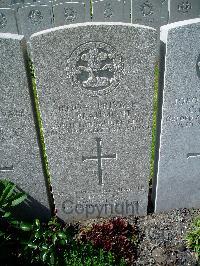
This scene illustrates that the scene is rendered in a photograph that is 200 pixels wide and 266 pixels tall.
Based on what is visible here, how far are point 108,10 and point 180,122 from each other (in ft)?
14.2

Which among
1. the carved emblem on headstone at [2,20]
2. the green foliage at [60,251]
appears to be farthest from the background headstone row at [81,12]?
the green foliage at [60,251]

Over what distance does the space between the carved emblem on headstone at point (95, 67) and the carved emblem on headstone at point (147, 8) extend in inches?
166

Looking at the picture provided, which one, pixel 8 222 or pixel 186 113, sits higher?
pixel 186 113

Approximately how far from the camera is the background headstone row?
24.3 feet

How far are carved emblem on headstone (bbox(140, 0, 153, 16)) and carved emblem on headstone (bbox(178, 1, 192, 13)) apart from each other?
583mm

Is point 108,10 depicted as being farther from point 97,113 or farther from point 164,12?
point 97,113

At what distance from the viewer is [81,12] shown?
7570mm

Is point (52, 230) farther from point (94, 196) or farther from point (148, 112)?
point (148, 112)

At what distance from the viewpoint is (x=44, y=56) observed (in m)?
3.51

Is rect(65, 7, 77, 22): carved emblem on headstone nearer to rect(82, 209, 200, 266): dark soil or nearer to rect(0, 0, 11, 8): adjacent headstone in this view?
rect(0, 0, 11, 8): adjacent headstone

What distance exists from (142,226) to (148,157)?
99 centimetres

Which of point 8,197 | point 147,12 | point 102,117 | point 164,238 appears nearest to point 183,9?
point 147,12

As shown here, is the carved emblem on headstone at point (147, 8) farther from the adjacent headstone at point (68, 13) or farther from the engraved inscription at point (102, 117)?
the engraved inscription at point (102, 117)

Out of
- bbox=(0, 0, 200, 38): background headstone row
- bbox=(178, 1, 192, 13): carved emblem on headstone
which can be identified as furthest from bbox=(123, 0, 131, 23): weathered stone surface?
bbox=(178, 1, 192, 13): carved emblem on headstone
